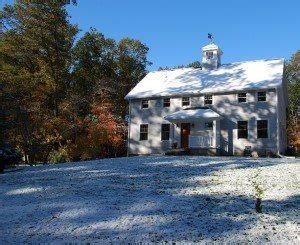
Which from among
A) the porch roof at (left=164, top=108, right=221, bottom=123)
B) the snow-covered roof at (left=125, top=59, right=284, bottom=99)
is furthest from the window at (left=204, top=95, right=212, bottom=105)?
the porch roof at (left=164, top=108, right=221, bottom=123)

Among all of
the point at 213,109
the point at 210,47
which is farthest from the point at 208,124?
the point at 210,47

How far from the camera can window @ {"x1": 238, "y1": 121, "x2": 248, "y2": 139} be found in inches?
1084

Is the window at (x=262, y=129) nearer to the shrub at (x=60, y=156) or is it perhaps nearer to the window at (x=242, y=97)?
the window at (x=242, y=97)

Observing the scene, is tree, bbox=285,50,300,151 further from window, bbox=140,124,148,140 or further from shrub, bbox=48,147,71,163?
shrub, bbox=48,147,71,163

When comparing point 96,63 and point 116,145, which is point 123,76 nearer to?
point 96,63

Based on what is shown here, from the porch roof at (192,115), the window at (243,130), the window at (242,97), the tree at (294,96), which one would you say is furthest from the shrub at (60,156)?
the tree at (294,96)

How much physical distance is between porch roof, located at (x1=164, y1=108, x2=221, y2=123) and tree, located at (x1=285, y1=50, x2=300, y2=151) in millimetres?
20109

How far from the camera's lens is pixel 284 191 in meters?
11.2

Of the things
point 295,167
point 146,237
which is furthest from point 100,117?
point 146,237

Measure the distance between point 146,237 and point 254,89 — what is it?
21.9 meters

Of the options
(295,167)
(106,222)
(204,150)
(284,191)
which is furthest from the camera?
(204,150)

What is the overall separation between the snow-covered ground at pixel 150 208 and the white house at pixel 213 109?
1270 cm

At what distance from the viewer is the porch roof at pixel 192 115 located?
2688 cm

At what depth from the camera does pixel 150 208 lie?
30.5 ft
